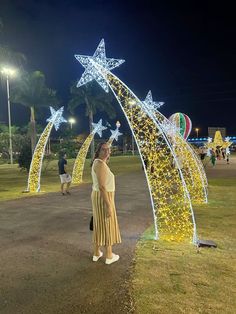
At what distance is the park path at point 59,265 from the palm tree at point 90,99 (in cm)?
3146

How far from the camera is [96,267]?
5570mm

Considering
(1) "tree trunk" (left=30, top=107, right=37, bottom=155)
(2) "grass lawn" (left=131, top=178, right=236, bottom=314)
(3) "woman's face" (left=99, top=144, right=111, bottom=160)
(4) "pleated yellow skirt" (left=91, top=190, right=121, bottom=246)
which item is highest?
(1) "tree trunk" (left=30, top=107, right=37, bottom=155)

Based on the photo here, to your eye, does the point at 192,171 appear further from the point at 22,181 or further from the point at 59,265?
the point at 22,181

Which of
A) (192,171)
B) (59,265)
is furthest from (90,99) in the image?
(59,265)

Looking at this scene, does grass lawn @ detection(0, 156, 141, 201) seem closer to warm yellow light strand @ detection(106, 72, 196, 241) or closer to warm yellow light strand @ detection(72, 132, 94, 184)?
warm yellow light strand @ detection(72, 132, 94, 184)

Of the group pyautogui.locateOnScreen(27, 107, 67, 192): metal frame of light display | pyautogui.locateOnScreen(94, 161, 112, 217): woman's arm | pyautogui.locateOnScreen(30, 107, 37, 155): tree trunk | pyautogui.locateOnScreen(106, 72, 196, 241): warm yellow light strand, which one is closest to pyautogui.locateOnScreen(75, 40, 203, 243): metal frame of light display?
pyautogui.locateOnScreen(106, 72, 196, 241): warm yellow light strand

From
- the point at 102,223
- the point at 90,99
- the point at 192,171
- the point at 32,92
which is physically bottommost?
the point at 102,223

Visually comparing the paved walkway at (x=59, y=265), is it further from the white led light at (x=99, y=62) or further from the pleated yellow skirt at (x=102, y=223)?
the white led light at (x=99, y=62)

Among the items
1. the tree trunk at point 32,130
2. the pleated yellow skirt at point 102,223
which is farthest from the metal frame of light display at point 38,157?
the tree trunk at point 32,130

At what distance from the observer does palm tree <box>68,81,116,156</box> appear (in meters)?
41.2

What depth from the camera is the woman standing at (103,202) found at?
5422mm

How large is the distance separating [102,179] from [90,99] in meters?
36.7

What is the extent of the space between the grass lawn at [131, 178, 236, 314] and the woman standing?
2.13 ft

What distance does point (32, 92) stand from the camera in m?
32.9
